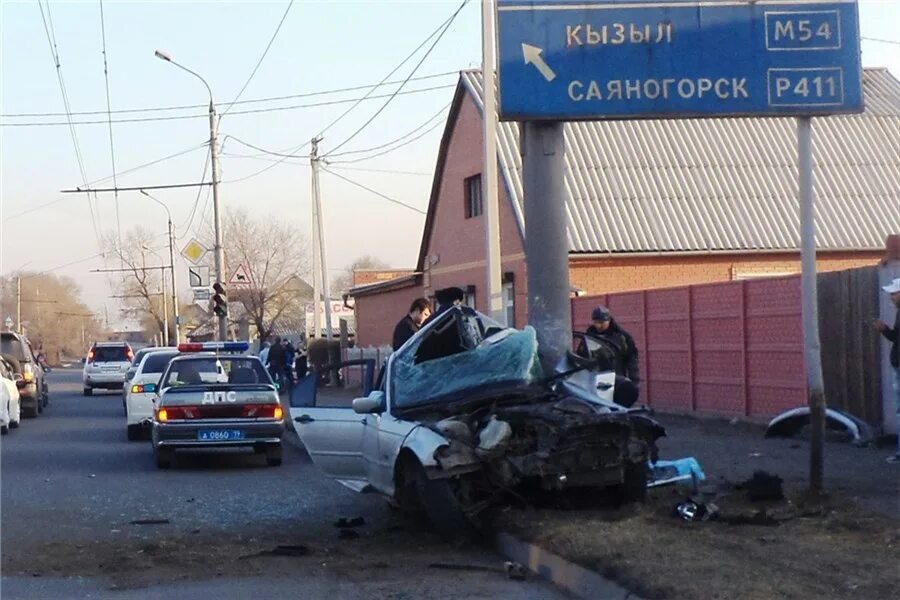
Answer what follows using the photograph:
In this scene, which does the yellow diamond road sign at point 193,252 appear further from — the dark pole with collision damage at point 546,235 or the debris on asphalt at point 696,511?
the debris on asphalt at point 696,511

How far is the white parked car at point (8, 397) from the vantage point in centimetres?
2238

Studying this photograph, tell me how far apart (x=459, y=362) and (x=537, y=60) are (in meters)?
2.71

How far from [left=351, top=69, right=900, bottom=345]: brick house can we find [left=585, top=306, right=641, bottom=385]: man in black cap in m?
→ 15.5

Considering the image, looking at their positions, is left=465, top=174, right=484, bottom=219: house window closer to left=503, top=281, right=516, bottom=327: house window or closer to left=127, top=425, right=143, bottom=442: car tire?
left=503, top=281, right=516, bottom=327: house window

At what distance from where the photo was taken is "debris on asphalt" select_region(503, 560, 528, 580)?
8.52m

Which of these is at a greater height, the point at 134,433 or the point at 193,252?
the point at 193,252

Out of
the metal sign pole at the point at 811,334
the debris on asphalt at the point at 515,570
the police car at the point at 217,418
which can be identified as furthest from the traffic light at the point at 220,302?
the debris on asphalt at the point at 515,570

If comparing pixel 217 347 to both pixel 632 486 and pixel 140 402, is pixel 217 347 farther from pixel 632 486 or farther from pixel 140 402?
pixel 632 486

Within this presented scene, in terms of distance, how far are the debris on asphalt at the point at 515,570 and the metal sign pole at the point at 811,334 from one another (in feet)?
8.74

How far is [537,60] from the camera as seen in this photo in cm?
1081

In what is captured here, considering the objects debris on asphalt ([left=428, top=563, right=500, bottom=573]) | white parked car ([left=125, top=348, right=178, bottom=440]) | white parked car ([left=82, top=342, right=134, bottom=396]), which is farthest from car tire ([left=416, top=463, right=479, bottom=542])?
white parked car ([left=82, top=342, right=134, bottom=396])

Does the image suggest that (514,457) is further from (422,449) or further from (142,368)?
(142,368)

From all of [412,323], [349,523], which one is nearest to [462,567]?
[349,523]

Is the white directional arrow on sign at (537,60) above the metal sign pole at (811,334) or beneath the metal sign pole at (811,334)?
above
